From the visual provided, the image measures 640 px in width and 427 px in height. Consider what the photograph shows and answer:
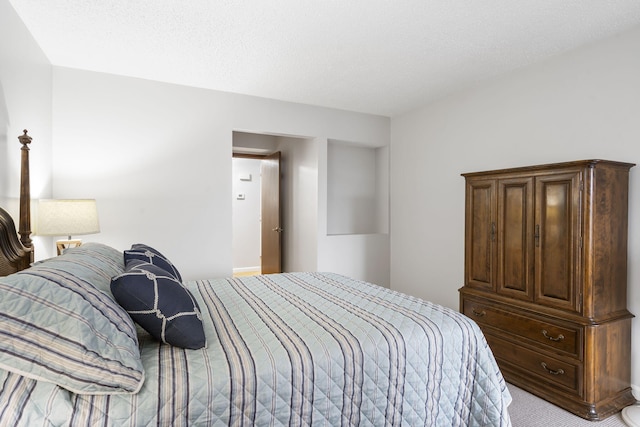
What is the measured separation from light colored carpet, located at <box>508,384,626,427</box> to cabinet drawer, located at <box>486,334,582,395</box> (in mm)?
154

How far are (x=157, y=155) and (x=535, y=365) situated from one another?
373cm

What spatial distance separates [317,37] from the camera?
2654 millimetres

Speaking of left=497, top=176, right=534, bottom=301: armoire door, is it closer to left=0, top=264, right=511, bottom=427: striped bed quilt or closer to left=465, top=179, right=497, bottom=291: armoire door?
left=465, top=179, right=497, bottom=291: armoire door

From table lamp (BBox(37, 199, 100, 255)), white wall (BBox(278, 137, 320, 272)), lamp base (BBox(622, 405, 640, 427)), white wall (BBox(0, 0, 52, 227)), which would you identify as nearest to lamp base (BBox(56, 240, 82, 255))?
white wall (BBox(0, 0, 52, 227))

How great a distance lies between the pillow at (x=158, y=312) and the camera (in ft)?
4.50

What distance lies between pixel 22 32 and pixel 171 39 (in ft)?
3.09

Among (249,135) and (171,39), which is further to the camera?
(249,135)

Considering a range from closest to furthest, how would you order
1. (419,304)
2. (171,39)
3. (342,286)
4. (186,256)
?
(419,304)
(342,286)
(171,39)
(186,256)

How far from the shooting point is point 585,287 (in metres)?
2.31

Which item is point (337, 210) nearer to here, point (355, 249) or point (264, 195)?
point (355, 249)

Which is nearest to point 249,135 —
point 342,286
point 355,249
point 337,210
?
point 337,210

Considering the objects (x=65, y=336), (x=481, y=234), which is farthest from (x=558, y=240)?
(x=65, y=336)

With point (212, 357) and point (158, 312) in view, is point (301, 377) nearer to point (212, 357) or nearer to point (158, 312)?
point (212, 357)

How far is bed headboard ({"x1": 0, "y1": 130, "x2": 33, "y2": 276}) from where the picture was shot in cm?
180
